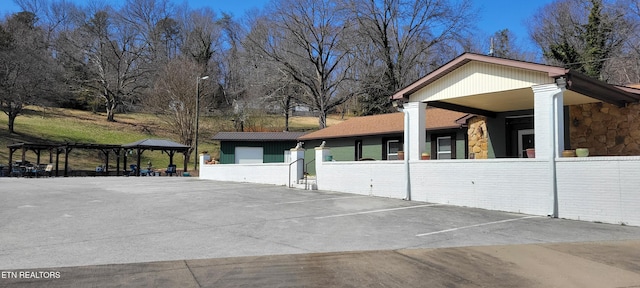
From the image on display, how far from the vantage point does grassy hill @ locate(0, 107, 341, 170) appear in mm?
37688

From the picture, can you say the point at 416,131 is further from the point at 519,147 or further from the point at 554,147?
the point at 519,147

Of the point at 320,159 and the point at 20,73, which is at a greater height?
the point at 20,73

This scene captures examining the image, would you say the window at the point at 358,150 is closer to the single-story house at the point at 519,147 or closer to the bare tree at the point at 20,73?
the single-story house at the point at 519,147

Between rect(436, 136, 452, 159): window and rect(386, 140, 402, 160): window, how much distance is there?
1.91m

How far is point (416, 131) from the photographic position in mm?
13531

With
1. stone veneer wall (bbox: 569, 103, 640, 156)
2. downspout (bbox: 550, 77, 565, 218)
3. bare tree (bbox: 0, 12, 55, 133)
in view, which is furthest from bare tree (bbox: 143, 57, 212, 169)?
downspout (bbox: 550, 77, 565, 218)

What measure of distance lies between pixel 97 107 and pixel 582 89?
5598 centimetres

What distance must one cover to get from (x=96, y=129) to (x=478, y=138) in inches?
1588

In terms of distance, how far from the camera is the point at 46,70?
4253 centimetres

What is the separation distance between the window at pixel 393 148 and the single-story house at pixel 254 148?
10.2m

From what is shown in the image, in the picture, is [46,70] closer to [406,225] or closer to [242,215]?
[242,215]

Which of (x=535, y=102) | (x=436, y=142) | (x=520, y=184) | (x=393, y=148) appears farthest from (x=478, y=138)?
(x=520, y=184)

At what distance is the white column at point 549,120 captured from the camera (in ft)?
34.5

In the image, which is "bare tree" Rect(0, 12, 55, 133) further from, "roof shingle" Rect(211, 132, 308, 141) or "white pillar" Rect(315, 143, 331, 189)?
"white pillar" Rect(315, 143, 331, 189)
